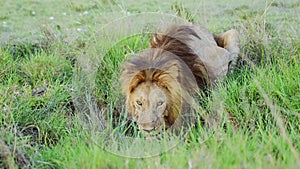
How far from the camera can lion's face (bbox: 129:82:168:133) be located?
3.17m

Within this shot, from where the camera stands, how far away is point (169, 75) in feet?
11.0

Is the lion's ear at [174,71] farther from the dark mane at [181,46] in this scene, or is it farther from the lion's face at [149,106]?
the dark mane at [181,46]

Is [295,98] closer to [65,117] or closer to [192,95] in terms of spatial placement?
[192,95]

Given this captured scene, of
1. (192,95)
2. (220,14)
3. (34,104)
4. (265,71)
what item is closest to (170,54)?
(192,95)

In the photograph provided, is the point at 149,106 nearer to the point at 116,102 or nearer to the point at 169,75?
the point at 169,75

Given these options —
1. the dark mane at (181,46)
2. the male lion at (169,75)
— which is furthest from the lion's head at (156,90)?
the dark mane at (181,46)

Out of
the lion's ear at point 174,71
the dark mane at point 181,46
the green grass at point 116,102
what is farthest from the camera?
the dark mane at point 181,46

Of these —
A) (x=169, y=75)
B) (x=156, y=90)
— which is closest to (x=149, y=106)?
(x=156, y=90)

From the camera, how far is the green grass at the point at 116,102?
2.70m

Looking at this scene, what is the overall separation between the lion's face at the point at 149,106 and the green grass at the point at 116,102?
11 cm

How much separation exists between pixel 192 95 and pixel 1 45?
222 cm

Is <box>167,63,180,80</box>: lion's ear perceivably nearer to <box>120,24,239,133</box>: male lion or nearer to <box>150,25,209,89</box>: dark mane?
<box>120,24,239,133</box>: male lion

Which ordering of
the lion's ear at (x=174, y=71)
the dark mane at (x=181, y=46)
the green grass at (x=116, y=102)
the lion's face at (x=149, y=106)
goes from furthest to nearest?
the dark mane at (x=181, y=46)
the lion's ear at (x=174, y=71)
the lion's face at (x=149, y=106)
the green grass at (x=116, y=102)

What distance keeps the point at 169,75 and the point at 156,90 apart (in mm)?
136
